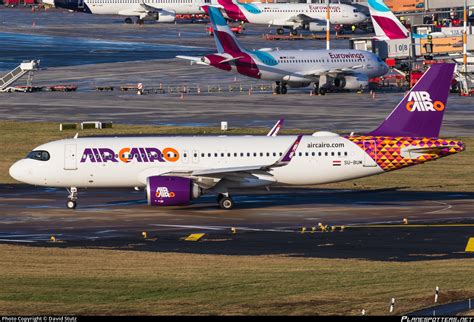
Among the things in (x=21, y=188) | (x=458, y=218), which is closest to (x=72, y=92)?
(x=21, y=188)

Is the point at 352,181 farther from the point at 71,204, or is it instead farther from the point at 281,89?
the point at 281,89

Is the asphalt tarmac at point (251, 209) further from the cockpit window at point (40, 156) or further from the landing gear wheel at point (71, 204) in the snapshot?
the cockpit window at point (40, 156)

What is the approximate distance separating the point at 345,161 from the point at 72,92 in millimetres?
67617

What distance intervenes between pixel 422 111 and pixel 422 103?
439 mm

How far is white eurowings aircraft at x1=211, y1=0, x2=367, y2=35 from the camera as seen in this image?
190375 mm

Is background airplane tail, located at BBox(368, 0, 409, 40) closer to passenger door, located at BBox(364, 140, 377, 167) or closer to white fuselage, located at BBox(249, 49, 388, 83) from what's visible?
white fuselage, located at BBox(249, 49, 388, 83)

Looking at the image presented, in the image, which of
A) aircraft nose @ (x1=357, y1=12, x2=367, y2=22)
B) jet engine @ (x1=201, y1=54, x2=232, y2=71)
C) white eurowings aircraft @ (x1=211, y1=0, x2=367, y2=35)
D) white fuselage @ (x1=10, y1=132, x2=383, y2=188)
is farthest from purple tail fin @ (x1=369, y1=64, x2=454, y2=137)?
aircraft nose @ (x1=357, y1=12, x2=367, y2=22)

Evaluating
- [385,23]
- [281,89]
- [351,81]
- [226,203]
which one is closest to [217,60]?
[281,89]

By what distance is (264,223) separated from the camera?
5662 centimetres

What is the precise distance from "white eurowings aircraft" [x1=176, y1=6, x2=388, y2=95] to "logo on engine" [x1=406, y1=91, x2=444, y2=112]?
55887 mm

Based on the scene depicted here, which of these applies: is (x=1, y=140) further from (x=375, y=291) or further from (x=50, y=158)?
(x=375, y=291)

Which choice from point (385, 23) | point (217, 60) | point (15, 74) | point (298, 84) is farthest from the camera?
point (385, 23)

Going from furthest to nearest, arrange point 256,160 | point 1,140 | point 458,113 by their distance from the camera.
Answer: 1. point 458,113
2. point 1,140
3. point 256,160

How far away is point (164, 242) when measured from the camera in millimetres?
51781
